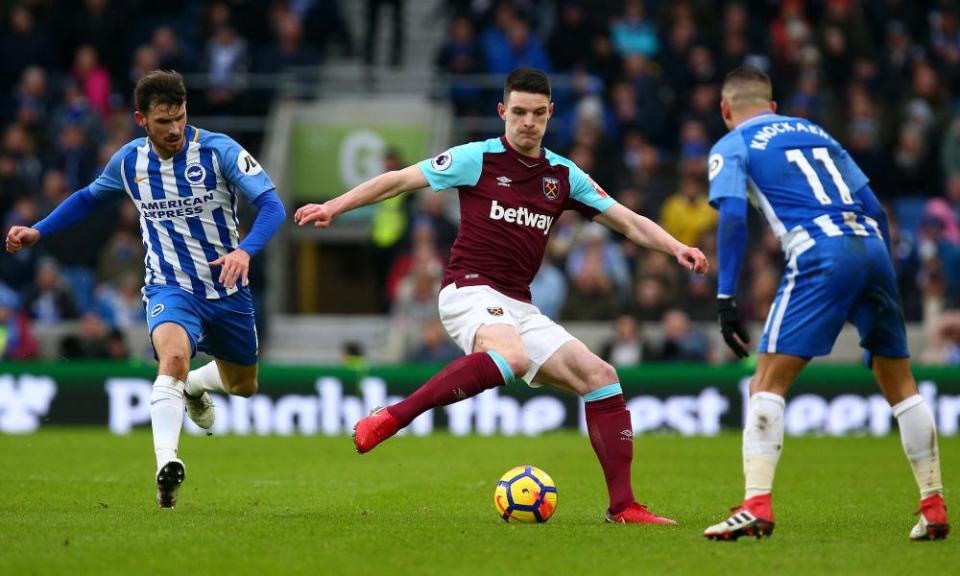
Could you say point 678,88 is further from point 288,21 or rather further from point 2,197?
point 2,197

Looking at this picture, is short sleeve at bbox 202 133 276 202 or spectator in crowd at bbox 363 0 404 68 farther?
spectator in crowd at bbox 363 0 404 68

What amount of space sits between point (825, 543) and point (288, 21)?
1685 cm

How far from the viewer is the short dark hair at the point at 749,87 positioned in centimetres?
840

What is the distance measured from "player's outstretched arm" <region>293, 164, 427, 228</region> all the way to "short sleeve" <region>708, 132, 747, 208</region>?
182 centimetres

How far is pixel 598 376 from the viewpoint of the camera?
916 centimetres

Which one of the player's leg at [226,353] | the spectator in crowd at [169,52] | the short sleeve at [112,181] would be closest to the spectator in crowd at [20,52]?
the spectator in crowd at [169,52]

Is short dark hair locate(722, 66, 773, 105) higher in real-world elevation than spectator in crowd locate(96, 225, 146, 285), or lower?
lower

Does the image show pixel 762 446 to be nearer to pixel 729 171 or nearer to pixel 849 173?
pixel 729 171

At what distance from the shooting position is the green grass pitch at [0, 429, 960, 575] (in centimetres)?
721

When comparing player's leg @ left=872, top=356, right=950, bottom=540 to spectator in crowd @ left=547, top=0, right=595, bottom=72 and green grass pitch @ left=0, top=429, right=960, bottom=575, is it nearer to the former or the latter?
green grass pitch @ left=0, top=429, right=960, bottom=575

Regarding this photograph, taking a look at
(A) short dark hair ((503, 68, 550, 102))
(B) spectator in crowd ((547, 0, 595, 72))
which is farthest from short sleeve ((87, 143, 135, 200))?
(B) spectator in crowd ((547, 0, 595, 72))

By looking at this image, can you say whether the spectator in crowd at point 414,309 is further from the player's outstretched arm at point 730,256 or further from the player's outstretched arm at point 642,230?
the player's outstretched arm at point 730,256

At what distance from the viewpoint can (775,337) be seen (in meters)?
7.96

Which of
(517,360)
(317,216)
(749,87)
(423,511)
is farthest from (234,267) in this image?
(749,87)
